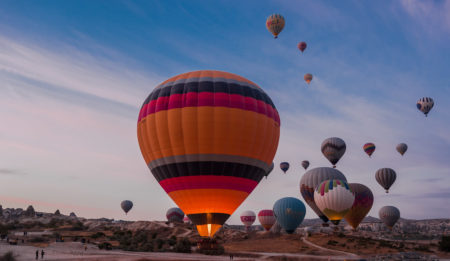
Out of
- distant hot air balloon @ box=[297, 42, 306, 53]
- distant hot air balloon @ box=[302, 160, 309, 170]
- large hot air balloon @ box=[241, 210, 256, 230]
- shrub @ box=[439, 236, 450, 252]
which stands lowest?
shrub @ box=[439, 236, 450, 252]

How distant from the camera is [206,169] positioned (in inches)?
1163

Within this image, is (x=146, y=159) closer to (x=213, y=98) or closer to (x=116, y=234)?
(x=213, y=98)

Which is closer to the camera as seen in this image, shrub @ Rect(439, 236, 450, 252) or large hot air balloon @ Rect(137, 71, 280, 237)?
large hot air balloon @ Rect(137, 71, 280, 237)

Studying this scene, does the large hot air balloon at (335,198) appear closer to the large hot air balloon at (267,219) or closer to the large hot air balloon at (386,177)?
the large hot air balloon at (386,177)

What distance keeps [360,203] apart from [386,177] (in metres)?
16.0

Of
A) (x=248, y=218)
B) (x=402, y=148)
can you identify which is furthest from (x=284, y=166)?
(x=402, y=148)

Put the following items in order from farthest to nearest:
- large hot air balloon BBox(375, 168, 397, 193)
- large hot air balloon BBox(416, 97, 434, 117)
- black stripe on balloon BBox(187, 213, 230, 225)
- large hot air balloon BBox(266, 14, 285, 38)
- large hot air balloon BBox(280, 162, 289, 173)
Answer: large hot air balloon BBox(280, 162, 289, 173) → large hot air balloon BBox(375, 168, 397, 193) → large hot air balloon BBox(416, 97, 434, 117) → large hot air balloon BBox(266, 14, 285, 38) → black stripe on balloon BBox(187, 213, 230, 225)

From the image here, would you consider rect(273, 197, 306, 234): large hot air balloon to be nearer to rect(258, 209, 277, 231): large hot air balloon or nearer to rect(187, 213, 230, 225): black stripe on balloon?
rect(258, 209, 277, 231): large hot air balloon

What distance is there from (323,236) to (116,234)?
4237 cm

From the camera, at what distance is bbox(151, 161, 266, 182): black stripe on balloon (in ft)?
96.9

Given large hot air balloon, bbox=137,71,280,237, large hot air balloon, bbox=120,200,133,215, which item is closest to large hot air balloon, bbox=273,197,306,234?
large hot air balloon, bbox=137,71,280,237

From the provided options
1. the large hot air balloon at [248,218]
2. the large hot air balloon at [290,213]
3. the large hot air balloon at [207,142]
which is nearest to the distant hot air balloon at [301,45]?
the large hot air balloon at [290,213]

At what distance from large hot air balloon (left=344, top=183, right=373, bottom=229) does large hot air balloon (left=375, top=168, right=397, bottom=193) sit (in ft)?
43.4

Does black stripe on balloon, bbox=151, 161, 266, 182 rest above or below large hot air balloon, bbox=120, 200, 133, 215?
above
